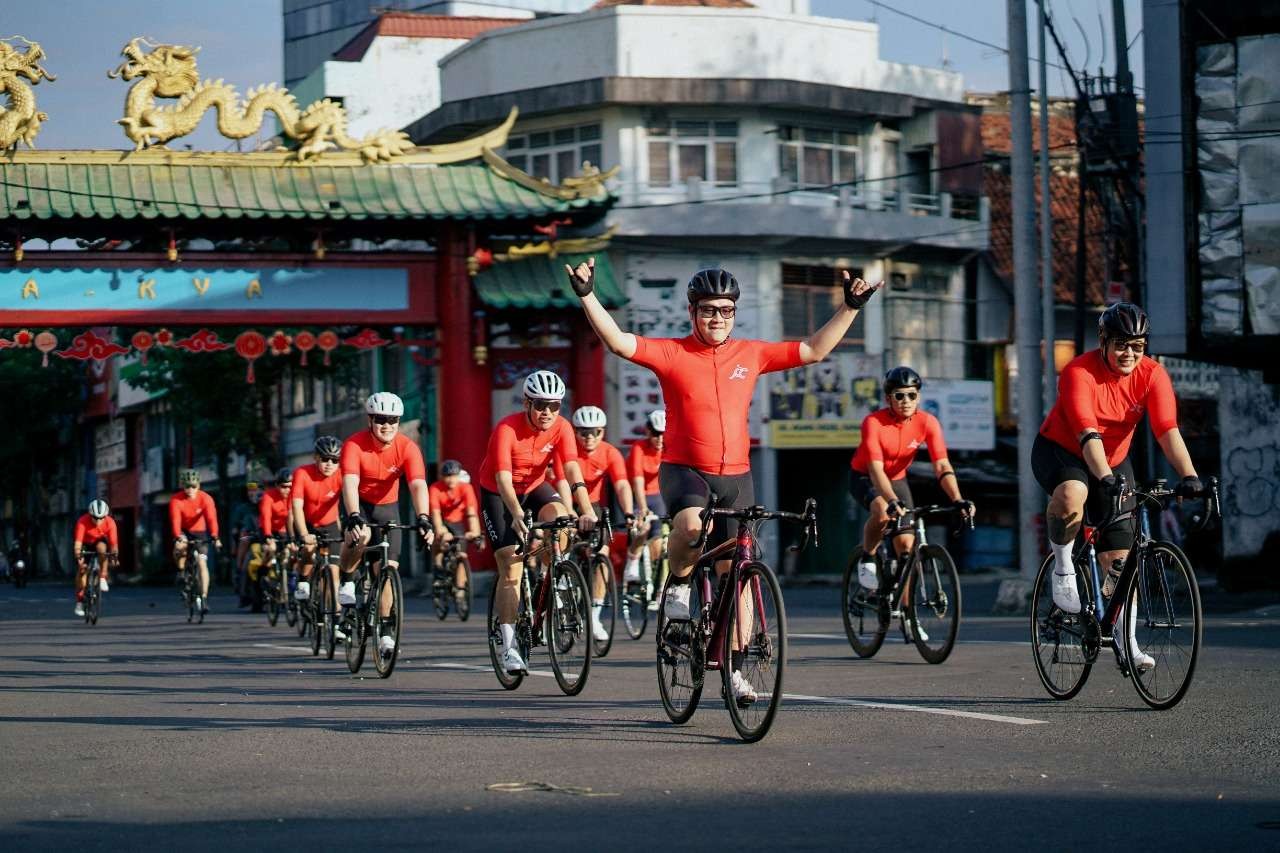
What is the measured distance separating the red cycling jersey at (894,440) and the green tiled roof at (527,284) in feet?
67.1

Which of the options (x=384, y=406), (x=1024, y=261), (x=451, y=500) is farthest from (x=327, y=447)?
(x=1024, y=261)

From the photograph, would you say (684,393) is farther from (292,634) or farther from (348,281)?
(348,281)

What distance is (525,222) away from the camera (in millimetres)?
36656

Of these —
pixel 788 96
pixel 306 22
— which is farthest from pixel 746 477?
pixel 306 22

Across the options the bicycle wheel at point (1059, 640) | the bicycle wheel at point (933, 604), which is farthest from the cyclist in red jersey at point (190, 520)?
the bicycle wheel at point (1059, 640)

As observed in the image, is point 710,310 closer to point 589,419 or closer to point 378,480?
point 378,480

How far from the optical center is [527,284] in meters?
36.3

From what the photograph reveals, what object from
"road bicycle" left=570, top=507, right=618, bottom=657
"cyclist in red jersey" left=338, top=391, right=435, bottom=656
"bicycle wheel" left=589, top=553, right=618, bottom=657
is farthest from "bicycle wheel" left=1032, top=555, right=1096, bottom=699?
"bicycle wheel" left=589, top=553, right=618, bottom=657

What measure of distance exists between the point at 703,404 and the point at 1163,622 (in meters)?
2.49

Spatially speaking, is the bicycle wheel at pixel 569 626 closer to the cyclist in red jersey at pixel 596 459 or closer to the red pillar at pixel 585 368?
the cyclist in red jersey at pixel 596 459

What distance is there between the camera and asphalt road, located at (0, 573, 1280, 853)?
701 cm

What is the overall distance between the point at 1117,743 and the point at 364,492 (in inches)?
277

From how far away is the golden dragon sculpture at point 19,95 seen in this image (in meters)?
33.5

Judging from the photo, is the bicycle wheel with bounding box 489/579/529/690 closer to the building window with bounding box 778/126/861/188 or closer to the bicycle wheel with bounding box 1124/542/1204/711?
the bicycle wheel with bounding box 1124/542/1204/711
